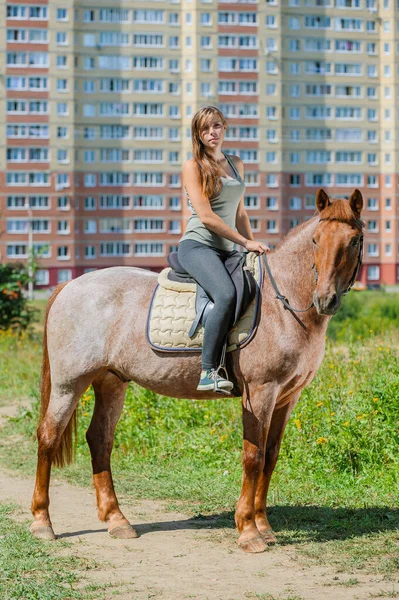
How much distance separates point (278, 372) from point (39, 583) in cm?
208

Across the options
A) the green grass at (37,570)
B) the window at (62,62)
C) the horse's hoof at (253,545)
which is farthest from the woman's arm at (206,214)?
the window at (62,62)

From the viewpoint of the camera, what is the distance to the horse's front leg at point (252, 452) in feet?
22.0

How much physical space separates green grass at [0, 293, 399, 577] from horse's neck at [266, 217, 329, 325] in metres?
1.60

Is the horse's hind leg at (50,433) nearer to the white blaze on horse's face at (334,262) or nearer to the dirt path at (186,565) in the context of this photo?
the dirt path at (186,565)

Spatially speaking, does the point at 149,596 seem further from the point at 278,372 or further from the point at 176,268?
the point at 176,268

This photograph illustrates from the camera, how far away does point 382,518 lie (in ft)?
24.3

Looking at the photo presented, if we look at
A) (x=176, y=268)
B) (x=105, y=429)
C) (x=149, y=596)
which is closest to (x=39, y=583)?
(x=149, y=596)

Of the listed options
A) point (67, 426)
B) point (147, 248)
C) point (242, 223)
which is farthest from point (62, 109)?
point (242, 223)

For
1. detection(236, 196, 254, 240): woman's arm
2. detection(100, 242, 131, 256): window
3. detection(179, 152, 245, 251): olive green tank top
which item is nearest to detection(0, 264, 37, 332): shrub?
detection(236, 196, 254, 240): woman's arm

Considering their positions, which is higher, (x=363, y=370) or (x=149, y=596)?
(x=363, y=370)

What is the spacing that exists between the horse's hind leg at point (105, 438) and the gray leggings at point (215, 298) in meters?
1.19

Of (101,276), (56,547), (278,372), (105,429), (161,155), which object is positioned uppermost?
(161,155)

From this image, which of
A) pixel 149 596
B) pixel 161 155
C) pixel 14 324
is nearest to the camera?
pixel 149 596

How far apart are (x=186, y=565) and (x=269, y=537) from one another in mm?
807
